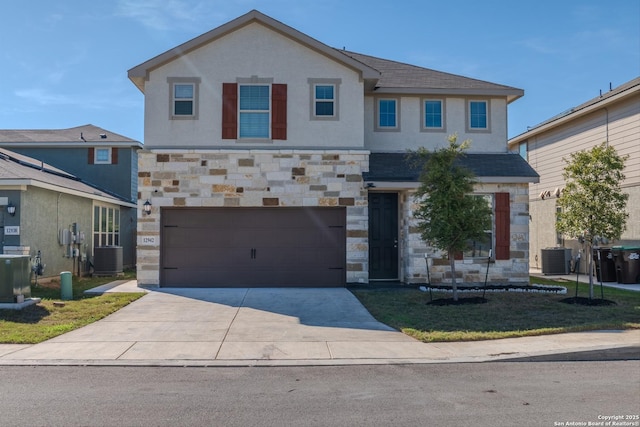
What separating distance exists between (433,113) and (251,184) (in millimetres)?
5996

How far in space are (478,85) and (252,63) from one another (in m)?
6.88

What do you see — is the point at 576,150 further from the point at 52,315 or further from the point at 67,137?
the point at 67,137

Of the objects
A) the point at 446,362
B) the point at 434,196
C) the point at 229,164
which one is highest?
the point at 229,164

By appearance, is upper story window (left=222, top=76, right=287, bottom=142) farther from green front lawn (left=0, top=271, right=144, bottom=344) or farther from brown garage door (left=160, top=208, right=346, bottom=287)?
green front lawn (left=0, top=271, right=144, bottom=344)

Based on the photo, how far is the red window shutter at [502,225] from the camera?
51.8 feet

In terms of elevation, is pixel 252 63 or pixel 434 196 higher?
pixel 252 63

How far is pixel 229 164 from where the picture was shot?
51.0ft

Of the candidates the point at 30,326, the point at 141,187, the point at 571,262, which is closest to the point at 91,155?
the point at 141,187

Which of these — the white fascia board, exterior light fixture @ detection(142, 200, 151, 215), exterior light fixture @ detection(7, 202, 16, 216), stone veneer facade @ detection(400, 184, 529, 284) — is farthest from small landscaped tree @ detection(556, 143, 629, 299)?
exterior light fixture @ detection(7, 202, 16, 216)

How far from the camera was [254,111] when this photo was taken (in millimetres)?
15656

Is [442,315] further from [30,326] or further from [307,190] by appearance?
[30,326]

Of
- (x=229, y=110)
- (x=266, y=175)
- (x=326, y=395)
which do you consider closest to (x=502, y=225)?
(x=266, y=175)

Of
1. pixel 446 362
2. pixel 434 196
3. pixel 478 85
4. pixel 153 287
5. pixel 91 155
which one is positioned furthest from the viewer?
pixel 91 155

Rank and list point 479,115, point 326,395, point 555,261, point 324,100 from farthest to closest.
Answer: point 555,261
point 479,115
point 324,100
point 326,395
